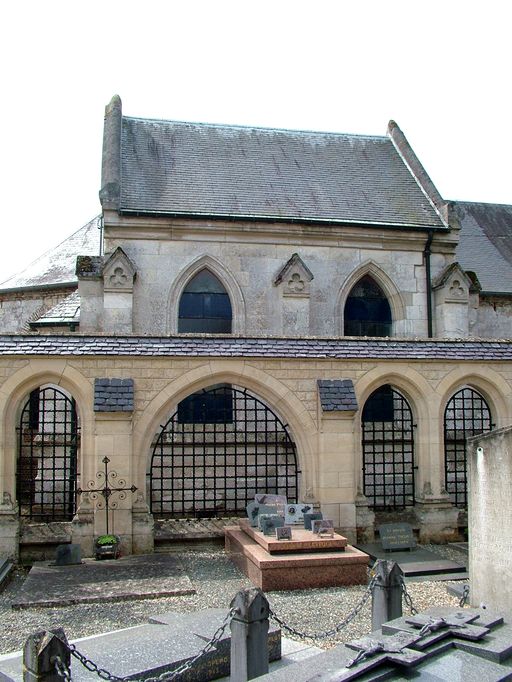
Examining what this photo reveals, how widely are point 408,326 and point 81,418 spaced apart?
10755 mm

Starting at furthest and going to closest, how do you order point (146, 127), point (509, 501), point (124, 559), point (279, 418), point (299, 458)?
1. point (146, 127)
2. point (279, 418)
3. point (299, 458)
4. point (124, 559)
5. point (509, 501)

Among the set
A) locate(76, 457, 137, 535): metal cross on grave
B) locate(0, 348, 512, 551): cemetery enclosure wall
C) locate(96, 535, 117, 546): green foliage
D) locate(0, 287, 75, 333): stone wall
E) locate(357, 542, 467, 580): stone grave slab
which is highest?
locate(0, 287, 75, 333): stone wall

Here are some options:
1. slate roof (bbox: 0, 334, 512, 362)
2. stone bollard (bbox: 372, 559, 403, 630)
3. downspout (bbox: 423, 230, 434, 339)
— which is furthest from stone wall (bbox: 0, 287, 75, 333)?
stone bollard (bbox: 372, 559, 403, 630)

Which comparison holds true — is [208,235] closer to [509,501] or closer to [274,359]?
[274,359]

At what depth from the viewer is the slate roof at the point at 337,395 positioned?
12.7 m

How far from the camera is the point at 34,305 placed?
2450cm

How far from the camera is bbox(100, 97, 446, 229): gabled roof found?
19.3m

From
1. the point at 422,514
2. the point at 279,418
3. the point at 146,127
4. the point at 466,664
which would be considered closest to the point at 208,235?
the point at 146,127

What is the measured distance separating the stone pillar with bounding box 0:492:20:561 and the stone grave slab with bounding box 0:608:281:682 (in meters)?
5.43

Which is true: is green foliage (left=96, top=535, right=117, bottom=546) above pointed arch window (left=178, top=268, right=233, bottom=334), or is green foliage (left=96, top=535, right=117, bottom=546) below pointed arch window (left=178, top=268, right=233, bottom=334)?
below

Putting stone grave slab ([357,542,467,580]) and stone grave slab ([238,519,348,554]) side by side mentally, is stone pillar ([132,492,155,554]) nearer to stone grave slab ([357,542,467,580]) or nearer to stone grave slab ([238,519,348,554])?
stone grave slab ([238,519,348,554])

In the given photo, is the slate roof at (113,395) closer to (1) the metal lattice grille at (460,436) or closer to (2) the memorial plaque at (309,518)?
(2) the memorial plaque at (309,518)

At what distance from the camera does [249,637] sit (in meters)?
5.60

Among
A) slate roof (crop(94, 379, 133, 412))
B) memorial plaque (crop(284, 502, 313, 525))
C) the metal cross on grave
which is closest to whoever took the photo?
memorial plaque (crop(284, 502, 313, 525))
